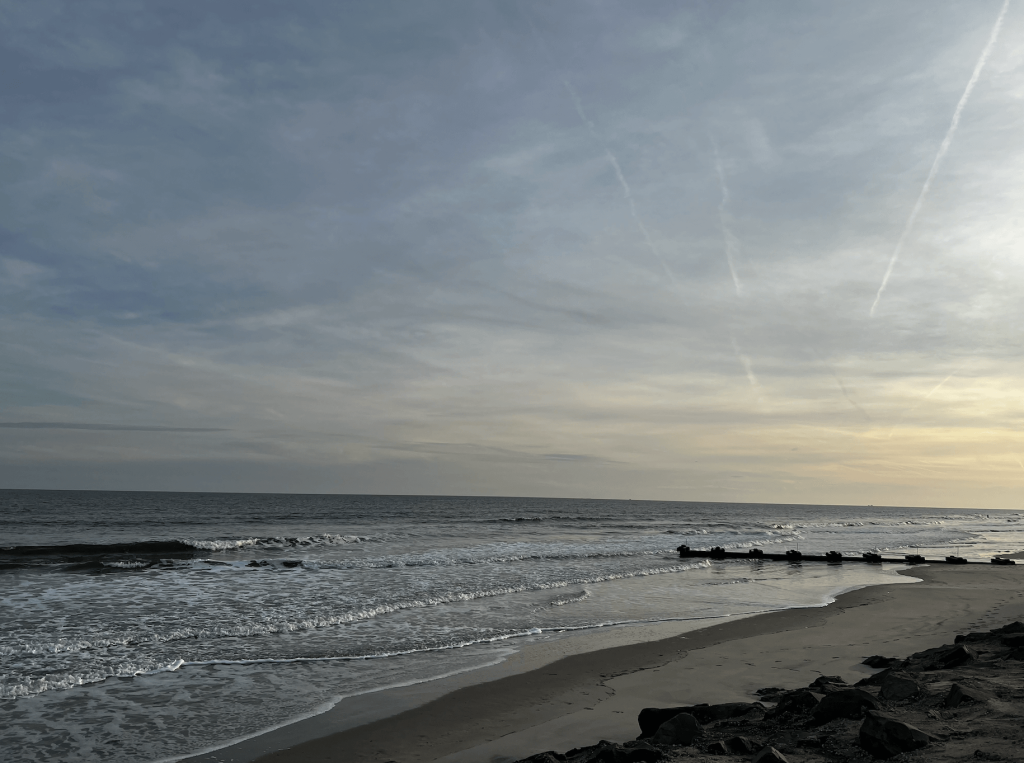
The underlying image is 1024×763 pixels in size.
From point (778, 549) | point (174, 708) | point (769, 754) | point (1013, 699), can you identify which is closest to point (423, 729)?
point (174, 708)

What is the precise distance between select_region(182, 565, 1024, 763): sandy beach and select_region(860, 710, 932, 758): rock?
2.69m

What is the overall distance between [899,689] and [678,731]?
2.36m

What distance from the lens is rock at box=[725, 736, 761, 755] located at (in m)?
5.14

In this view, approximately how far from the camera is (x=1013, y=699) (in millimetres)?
5648

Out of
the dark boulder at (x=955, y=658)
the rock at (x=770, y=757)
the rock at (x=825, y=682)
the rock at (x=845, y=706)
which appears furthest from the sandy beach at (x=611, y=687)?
the rock at (x=770, y=757)

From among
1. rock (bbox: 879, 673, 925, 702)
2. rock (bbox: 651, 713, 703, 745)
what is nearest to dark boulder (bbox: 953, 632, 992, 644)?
rock (bbox: 879, 673, 925, 702)

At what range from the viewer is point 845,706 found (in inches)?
225

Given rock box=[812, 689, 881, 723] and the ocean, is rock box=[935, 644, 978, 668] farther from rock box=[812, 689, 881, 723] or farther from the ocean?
the ocean

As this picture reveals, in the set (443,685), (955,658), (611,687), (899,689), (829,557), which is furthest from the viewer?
(829,557)

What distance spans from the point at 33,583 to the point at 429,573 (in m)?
11.6

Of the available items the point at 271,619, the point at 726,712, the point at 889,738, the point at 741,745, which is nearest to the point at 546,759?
the point at 741,745

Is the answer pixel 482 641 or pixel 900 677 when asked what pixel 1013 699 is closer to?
pixel 900 677

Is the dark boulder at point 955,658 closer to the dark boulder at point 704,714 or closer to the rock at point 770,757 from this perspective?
the dark boulder at point 704,714

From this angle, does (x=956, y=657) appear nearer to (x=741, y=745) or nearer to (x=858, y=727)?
(x=858, y=727)
